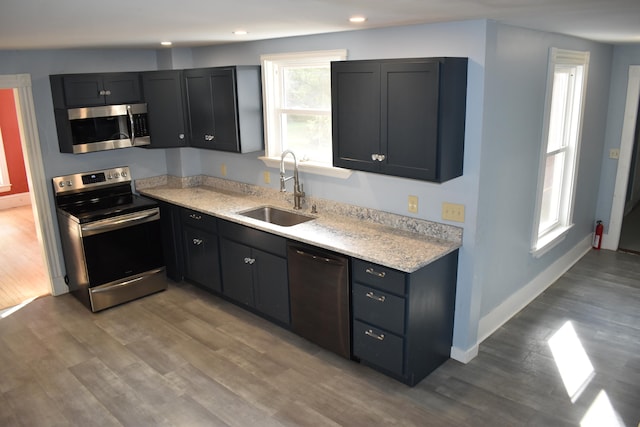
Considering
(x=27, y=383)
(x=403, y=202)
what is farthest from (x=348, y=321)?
(x=27, y=383)

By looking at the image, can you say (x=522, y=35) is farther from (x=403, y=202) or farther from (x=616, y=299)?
(x=616, y=299)

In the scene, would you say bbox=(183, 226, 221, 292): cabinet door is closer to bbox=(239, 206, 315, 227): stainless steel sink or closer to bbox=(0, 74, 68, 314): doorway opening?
bbox=(239, 206, 315, 227): stainless steel sink

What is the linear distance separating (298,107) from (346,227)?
3.76 feet

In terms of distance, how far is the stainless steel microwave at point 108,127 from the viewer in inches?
167

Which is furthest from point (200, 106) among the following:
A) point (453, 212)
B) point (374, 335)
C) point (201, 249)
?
point (374, 335)

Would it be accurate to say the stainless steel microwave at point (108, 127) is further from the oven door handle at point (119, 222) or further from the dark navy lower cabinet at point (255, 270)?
the dark navy lower cabinet at point (255, 270)

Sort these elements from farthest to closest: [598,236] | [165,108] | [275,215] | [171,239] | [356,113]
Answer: [598,236] → [171,239] → [165,108] → [275,215] → [356,113]

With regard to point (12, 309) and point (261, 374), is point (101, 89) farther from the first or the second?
point (261, 374)

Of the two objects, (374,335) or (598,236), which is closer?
(374,335)

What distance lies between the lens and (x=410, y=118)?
2947mm

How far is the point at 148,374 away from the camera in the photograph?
11.1 ft

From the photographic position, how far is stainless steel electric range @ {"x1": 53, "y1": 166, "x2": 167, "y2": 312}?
418 cm

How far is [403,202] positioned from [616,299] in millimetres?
2307

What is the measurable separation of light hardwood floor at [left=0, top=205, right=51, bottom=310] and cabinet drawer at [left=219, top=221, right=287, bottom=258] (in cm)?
201
